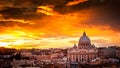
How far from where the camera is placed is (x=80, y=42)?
142 feet

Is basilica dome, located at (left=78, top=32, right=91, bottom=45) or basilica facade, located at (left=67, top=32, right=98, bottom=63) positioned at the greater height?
basilica dome, located at (left=78, top=32, right=91, bottom=45)

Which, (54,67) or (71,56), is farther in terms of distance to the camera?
(71,56)

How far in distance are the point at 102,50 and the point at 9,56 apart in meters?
14.5

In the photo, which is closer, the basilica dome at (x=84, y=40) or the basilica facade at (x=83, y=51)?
the basilica facade at (x=83, y=51)

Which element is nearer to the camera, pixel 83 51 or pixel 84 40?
pixel 83 51

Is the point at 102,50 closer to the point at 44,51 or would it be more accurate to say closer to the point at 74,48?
the point at 74,48

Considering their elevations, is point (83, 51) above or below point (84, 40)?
below

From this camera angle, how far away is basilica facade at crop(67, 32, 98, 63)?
1652 inches

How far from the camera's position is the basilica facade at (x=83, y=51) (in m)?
42.0

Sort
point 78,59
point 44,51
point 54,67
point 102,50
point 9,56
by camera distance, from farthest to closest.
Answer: point 44,51 → point 102,50 → point 78,59 → point 9,56 → point 54,67

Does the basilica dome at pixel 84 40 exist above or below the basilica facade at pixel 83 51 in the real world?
above

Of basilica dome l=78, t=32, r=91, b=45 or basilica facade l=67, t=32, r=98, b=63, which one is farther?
basilica dome l=78, t=32, r=91, b=45

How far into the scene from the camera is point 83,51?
4225 cm

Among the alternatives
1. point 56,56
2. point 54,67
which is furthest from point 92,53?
point 54,67
